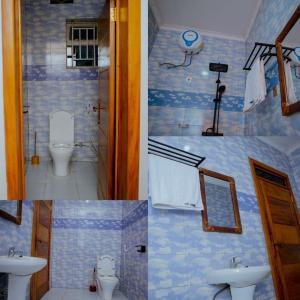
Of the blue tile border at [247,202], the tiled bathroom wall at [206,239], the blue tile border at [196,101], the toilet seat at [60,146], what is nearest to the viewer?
the blue tile border at [196,101]

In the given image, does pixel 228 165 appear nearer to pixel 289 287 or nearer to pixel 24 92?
pixel 289 287

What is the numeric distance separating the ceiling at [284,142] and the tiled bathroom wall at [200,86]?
0.57 feet

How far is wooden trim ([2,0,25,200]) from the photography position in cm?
189

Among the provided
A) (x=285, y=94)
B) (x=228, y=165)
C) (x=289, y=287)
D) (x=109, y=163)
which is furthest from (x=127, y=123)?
(x=289, y=287)

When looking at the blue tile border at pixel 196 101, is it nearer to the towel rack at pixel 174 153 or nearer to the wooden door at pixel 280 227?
the towel rack at pixel 174 153

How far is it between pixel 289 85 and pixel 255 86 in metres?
0.15

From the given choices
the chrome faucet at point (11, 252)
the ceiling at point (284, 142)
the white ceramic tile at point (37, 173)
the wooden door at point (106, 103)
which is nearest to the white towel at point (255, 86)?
the ceiling at point (284, 142)

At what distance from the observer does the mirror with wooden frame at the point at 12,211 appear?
6.87ft

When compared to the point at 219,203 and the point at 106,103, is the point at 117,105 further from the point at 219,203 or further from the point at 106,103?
the point at 219,203

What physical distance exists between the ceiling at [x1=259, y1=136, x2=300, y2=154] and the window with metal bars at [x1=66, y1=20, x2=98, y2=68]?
1.21m

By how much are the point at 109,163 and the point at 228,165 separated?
0.72 meters

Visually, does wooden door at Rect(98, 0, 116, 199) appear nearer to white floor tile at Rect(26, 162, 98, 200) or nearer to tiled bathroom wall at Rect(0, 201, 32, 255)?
white floor tile at Rect(26, 162, 98, 200)

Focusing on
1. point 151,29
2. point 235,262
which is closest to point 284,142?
point 235,262

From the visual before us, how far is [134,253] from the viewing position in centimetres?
211
